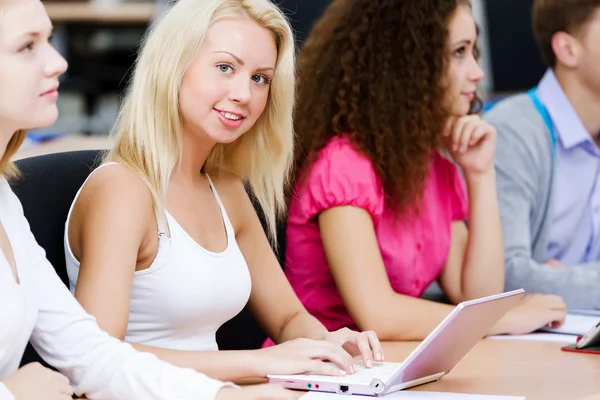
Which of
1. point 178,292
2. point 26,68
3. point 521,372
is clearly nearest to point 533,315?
point 521,372

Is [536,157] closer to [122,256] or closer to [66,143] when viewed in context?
[122,256]

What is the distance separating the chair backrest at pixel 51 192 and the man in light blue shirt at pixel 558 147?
108 centimetres

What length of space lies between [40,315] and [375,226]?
0.84 metres

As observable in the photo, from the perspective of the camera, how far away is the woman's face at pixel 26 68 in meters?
1.19

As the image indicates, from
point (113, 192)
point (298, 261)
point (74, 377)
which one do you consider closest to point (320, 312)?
point (298, 261)

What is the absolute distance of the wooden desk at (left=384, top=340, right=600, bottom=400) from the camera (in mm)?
1414

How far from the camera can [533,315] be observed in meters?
1.88

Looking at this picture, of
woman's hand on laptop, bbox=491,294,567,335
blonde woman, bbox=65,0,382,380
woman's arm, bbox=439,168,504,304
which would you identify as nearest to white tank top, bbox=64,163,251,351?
blonde woman, bbox=65,0,382,380

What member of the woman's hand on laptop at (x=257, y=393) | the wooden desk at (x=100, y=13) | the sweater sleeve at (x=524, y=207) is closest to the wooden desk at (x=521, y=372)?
the woman's hand on laptop at (x=257, y=393)

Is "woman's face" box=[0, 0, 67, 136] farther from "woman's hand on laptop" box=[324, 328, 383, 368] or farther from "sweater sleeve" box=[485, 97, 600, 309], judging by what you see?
"sweater sleeve" box=[485, 97, 600, 309]

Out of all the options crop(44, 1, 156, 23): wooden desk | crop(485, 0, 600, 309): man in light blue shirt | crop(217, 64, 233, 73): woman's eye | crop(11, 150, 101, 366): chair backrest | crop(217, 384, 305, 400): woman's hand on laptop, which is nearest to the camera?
crop(217, 384, 305, 400): woman's hand on laptop

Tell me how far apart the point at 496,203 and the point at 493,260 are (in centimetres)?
13

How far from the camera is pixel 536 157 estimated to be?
7.74 feet

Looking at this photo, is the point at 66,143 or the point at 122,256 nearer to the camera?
the point at 122,256
